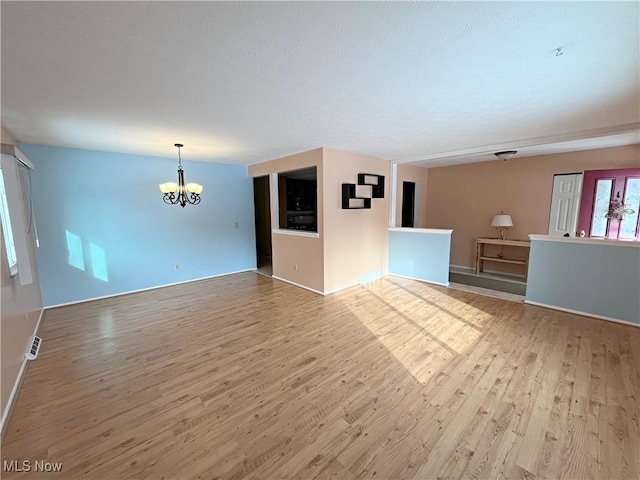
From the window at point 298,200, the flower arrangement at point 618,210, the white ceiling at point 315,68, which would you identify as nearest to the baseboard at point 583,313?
the flower arrangement at point 618,210

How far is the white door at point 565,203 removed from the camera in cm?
486

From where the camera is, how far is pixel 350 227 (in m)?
4.75

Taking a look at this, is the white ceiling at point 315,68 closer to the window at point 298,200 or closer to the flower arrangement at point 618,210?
the flower arrangement at point 618,210

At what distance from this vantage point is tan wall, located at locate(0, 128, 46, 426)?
2008mm

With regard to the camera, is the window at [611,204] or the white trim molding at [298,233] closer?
the window at [611,204]

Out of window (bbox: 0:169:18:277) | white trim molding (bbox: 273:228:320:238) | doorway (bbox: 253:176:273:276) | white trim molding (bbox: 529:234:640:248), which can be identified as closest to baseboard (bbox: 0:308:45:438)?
window (bbox: 0:169:18:277)

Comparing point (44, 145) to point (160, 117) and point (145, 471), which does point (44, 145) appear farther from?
point (145, 471)

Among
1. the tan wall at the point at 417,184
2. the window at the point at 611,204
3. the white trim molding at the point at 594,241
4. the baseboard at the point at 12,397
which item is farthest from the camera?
the tan wall at the point at 417,184

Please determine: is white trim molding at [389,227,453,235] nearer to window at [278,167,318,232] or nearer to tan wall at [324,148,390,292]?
tan wall at [324,148,390,292]

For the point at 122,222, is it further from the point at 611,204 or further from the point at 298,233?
the point at 611,204

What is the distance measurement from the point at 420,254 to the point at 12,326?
549 centimetres

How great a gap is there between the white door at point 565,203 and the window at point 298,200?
4.88 m

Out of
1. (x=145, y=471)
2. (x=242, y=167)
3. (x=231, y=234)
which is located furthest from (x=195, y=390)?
(x=242, y=167)

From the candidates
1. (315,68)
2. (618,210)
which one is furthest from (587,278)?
(315,68)
